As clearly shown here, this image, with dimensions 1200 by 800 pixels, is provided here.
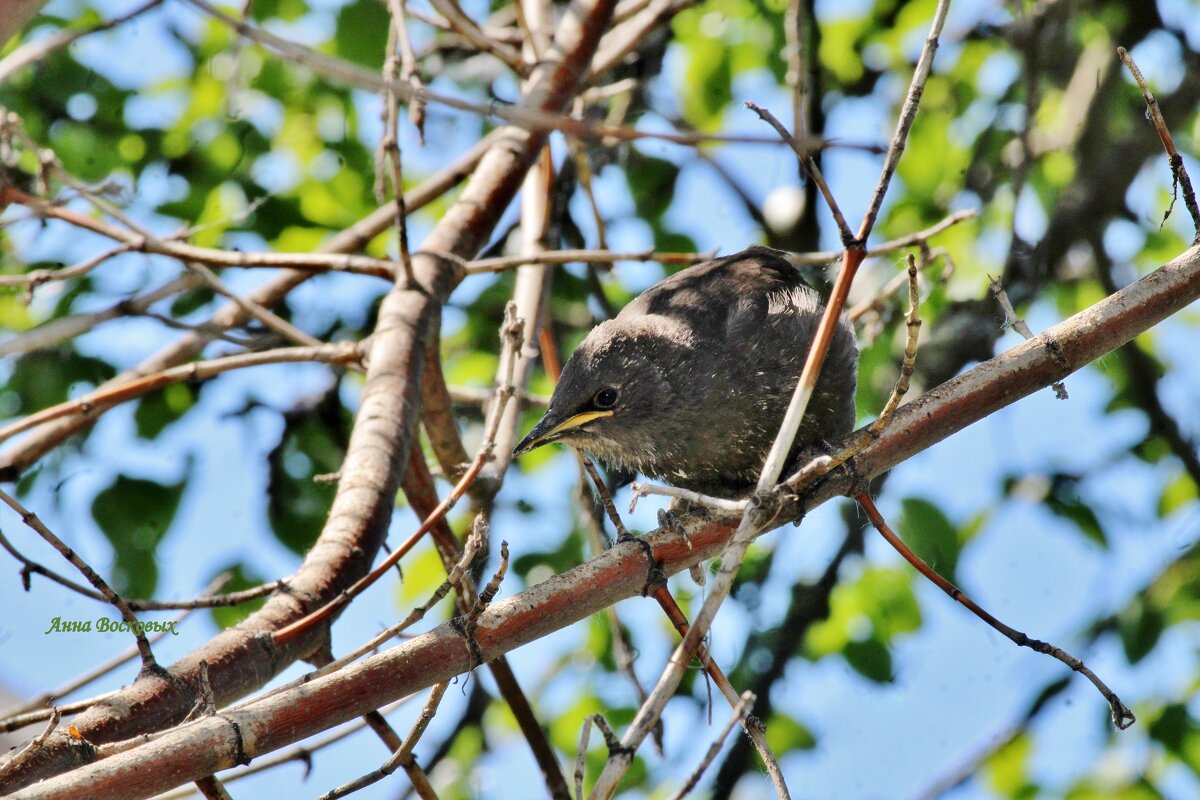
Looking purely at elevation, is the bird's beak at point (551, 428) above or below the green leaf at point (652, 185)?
below

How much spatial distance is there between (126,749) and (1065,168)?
5.13 metres

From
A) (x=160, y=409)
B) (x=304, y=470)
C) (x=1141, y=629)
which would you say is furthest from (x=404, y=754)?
(x=1141, y=629)

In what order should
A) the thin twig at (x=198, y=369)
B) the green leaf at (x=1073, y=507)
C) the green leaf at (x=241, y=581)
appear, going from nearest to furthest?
1. the thin twig at (x=198, y=369)
2. the green leaf at (x=241, y=581)
3. the green leaf at (x=1073, y=507)

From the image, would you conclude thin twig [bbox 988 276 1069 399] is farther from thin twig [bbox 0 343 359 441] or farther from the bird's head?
thin twig [bbox 0 343 359 441]

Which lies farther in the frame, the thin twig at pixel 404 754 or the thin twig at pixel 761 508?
the thin twig at pixel 404 754

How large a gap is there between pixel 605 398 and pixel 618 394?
1.7 inches

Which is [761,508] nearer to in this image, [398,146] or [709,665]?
[709,665]

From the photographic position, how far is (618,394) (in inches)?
149

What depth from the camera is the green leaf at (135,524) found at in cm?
414

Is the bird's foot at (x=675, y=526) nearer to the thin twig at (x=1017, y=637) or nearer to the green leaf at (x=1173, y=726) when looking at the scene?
the thin twig at (x=1017, y=637)

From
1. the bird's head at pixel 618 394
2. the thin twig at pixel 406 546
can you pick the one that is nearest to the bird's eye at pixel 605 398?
the bird's head at pixel 618 394

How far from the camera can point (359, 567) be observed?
3.02 metres

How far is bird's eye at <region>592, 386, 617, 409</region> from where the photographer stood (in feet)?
12.4

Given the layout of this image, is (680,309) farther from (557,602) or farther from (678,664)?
(678,664)
